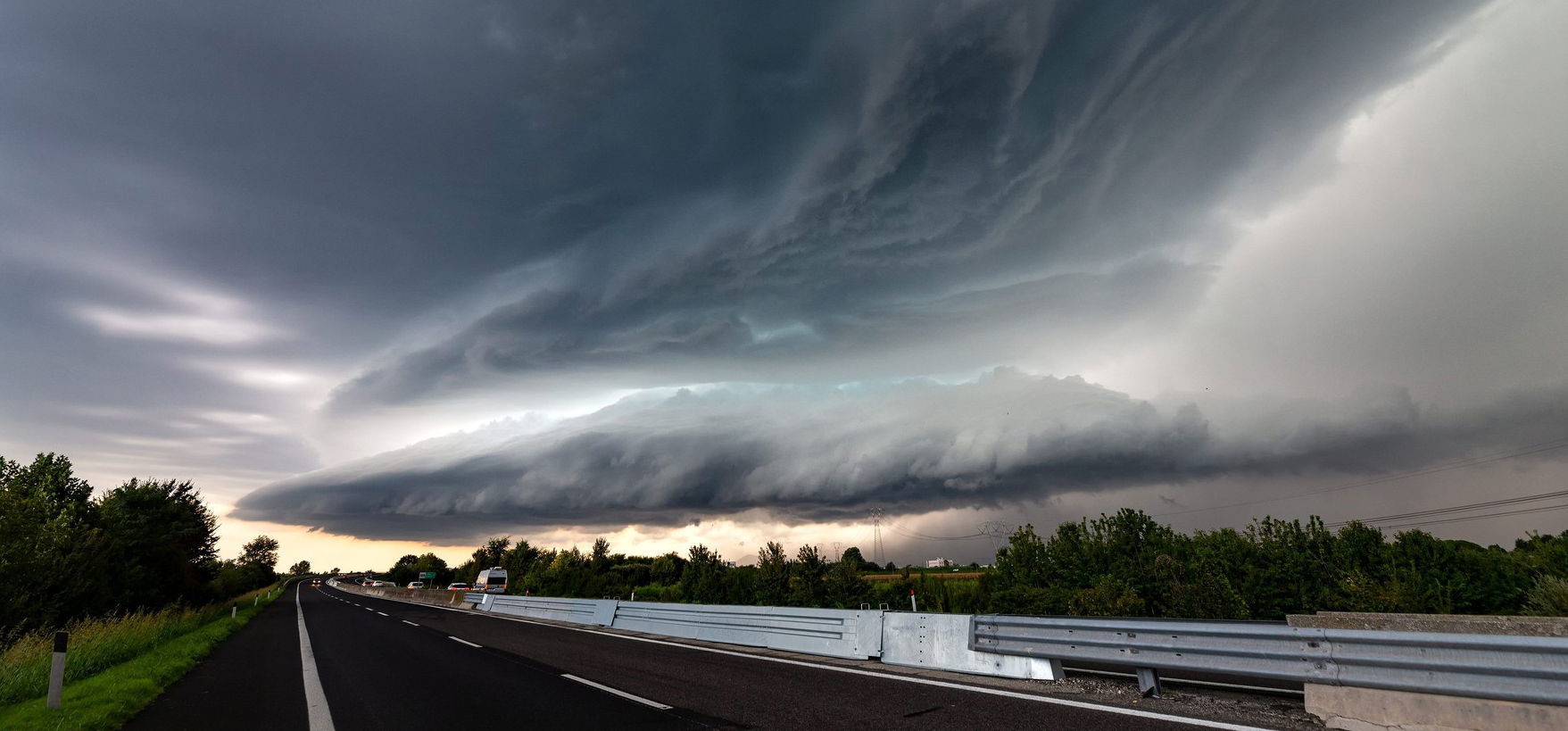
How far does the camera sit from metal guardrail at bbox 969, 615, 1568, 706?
450 centimetres

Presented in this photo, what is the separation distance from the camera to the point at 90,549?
27.2 meters

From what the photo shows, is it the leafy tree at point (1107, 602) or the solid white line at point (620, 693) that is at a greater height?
the solid white line at point (620, 693)

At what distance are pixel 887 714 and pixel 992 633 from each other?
2.58 meters

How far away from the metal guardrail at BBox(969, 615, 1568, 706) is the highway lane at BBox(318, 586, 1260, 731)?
0.99 metres

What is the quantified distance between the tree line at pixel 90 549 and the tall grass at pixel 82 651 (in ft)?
6.45

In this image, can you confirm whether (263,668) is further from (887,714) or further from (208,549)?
(208,549)

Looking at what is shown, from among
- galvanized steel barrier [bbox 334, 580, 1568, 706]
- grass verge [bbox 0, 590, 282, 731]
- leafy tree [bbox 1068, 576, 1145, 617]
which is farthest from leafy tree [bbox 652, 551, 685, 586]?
galvanized steel barrier [bbox 334, 580, 1568, 706]

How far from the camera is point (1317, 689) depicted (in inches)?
228

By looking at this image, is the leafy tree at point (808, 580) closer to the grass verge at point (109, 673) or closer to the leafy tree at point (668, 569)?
the grass verge at point (109, 673)

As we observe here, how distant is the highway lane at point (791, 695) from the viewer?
6.30 meters

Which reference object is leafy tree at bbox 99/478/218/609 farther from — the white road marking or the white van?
the white road marking

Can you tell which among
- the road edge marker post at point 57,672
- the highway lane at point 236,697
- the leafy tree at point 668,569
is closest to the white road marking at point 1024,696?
the highway lane at point 236,697

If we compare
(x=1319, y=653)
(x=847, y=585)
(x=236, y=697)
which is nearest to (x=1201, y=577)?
(x=847, y=585)

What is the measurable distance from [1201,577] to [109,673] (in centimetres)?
2672
